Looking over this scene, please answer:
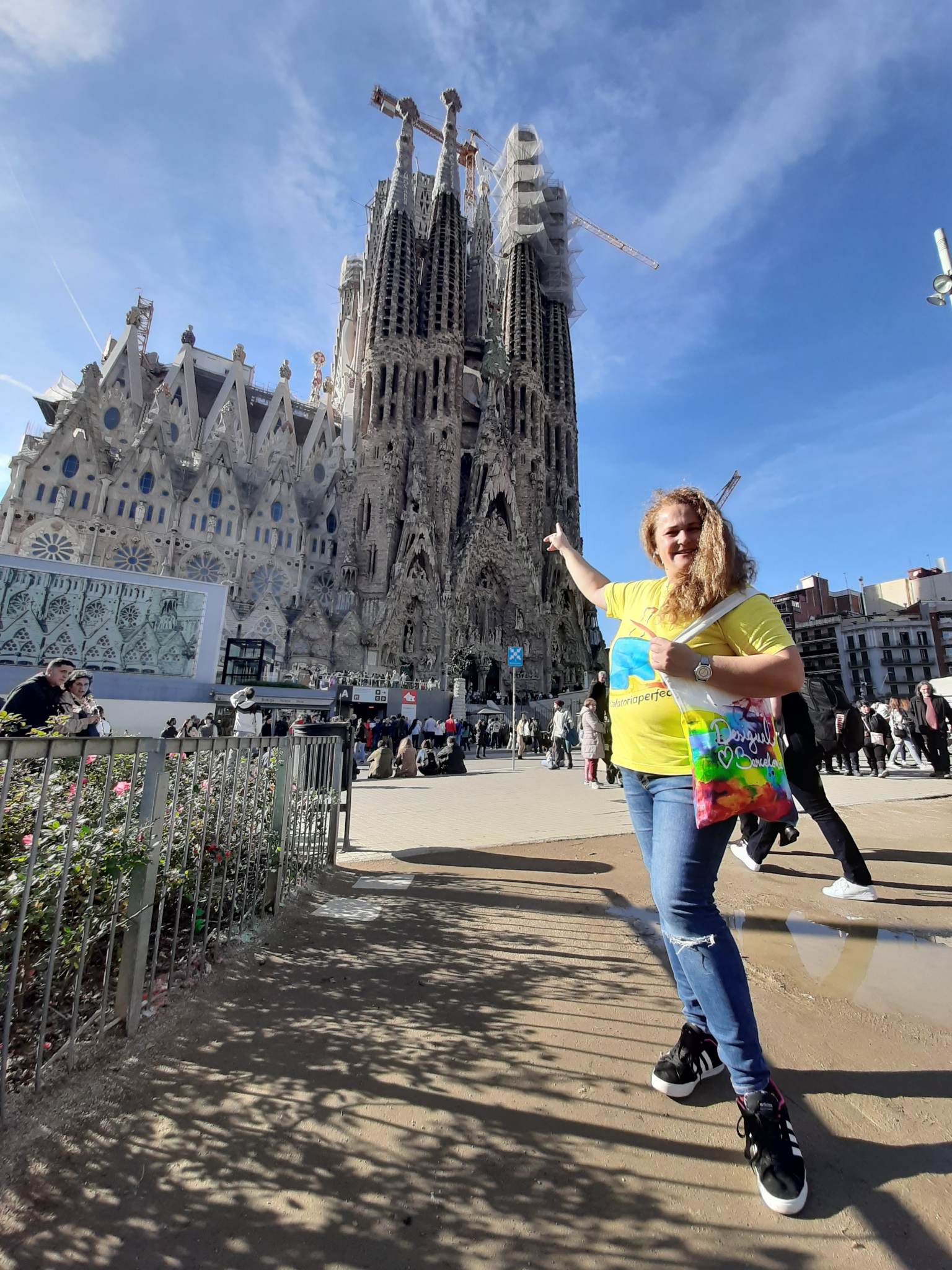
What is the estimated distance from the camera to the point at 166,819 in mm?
2457

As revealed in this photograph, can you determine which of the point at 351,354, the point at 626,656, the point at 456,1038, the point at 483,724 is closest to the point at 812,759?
the point at 626,656

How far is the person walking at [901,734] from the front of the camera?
12.8 m

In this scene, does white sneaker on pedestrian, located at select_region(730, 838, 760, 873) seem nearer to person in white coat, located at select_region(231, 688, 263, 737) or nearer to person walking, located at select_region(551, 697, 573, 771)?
person in white coat, located at select_region(231, 688, 263, 737)

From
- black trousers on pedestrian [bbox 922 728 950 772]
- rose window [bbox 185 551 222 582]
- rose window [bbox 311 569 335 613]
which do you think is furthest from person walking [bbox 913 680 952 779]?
rose window [bbox 185 551 222 582]

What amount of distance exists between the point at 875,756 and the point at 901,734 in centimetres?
139

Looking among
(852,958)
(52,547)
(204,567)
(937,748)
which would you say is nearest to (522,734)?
(937,748)

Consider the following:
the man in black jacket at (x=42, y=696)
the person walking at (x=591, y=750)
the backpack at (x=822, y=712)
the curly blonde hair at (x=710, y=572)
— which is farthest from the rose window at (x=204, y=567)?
the curly blonde hair at (x=710, y=572)

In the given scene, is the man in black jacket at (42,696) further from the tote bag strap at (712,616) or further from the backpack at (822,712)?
the backpack at (822,712)

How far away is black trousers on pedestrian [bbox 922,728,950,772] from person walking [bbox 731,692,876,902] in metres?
8.46

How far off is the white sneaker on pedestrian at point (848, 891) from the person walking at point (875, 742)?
934 cm

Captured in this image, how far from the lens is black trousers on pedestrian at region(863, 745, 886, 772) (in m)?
12.2

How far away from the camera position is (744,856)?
4578 mm

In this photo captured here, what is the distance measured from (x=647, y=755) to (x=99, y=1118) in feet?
6.23

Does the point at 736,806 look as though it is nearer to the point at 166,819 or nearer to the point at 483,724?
the point at 166,819
